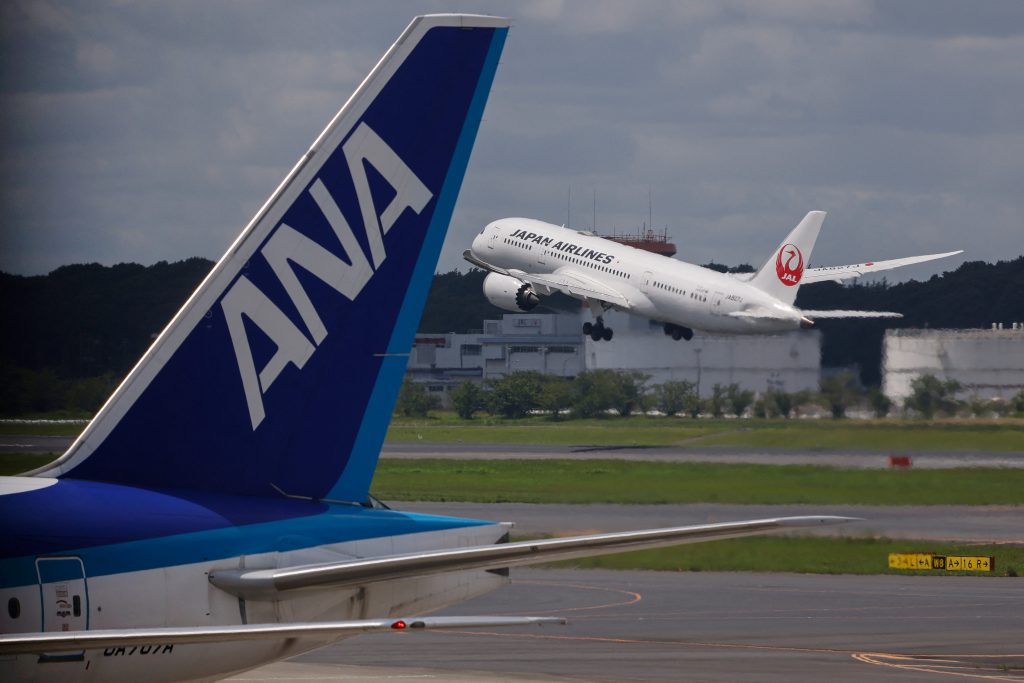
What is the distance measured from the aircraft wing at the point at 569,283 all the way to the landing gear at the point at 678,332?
2.84 metres

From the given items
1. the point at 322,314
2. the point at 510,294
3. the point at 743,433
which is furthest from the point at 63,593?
the point at 510,294

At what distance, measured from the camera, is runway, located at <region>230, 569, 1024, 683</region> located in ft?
75.8

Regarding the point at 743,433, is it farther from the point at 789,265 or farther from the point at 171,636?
the point at 171,636

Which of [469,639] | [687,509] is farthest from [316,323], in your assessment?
[687,509]

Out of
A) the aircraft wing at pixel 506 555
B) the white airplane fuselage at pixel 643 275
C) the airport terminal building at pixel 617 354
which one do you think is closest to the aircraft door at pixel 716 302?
the white airplane fuselage at pixel 643 275

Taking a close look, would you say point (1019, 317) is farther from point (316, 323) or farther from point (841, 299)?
point (316, 323)

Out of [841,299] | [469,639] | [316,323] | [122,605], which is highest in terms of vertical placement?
[841,299]

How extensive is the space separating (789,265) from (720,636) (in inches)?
2371

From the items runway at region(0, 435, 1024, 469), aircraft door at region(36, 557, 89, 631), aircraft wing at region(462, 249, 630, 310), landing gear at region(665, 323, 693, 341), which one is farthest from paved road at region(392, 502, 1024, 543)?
aircraft wing at region(462, 249, 630, 310)

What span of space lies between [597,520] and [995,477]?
46.5 feet

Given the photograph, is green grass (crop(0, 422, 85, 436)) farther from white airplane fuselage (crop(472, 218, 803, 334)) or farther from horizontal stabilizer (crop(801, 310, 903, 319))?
white airplane fuselage (crop(472, 218, 803, 334))

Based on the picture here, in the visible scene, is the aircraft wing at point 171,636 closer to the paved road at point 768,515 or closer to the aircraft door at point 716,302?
the paved road at point 768,515

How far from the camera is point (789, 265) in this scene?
85250 mm

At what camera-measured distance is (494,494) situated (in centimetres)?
5228
